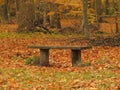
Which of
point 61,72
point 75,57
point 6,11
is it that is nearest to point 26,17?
point 75,57

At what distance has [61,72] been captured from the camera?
12625mm

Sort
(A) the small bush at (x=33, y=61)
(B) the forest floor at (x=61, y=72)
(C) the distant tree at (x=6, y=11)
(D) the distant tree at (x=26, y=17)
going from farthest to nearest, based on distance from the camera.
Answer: (C) the distant tree at (x=6, y=11)
(D) the distant tree at (x=26, y=17)
(A) the small bush at (x=33, y=61)
(B) the forest floor at (x=61, y=72)

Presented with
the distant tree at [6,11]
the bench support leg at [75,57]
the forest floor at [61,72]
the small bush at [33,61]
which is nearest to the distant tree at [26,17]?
the forest floor at [61,72]

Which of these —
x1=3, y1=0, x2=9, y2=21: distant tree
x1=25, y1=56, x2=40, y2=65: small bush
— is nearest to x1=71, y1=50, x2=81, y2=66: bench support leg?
x1=25, y1=56, x2=40, y2=65: small bush

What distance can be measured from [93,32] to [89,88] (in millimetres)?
22345

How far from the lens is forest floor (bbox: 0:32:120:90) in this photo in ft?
32.6

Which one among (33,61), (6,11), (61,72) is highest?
(6,11)

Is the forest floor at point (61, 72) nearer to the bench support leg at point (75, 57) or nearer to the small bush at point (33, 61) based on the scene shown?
the small bush at point (33, 61)

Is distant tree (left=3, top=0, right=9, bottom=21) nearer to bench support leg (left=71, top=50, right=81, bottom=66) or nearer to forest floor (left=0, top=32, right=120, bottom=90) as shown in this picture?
forest floor (left=0, top=32, right=120, bottom=90)

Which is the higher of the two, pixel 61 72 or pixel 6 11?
pixel 6 11

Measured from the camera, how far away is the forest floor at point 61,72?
9945 mm

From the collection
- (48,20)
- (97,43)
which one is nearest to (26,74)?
(97,43)

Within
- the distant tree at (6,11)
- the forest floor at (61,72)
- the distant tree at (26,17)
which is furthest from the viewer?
the distant tree at (6,11)

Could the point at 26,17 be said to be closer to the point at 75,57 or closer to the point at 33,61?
the point at 33,61
